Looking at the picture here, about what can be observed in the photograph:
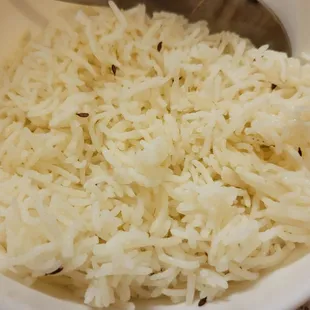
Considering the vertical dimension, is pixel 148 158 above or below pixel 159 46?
below

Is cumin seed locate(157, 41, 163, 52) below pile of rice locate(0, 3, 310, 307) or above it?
above

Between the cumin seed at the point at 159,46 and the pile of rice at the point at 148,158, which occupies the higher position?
the cumin seed at the point at 159,46

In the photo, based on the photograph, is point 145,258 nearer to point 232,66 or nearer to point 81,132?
point 81,132

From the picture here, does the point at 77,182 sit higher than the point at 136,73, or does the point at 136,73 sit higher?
the point at 136,73

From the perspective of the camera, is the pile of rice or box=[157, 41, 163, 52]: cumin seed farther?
box=[157, 41, 163, 52]: cumin seed

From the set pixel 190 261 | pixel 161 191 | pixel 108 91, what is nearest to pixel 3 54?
pixel 108 91

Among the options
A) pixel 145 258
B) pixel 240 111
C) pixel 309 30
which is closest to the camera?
pixel 145 258

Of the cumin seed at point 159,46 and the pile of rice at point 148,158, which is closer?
the pile of rice at point 148,158

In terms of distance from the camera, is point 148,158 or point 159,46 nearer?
point 148,158
